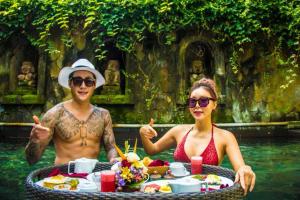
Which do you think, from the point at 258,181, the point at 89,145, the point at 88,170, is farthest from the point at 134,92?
the point at 88,170

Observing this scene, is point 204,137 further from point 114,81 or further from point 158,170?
point 114,81

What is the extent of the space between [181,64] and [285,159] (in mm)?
3907

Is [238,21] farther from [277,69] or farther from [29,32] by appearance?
[29,32]

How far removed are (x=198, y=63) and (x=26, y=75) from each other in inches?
186

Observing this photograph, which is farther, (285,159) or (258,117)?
(258,117)

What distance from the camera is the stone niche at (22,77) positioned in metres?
10.4

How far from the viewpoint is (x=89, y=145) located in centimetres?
403

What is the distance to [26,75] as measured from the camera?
35.6 ft

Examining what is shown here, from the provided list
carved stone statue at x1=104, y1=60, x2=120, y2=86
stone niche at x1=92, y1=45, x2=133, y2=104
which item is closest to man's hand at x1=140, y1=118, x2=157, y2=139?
stone niche at x1=92, y1=45, x2=133, y2=104

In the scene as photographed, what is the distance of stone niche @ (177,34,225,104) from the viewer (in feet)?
33.8

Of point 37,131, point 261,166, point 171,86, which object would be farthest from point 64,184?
point 171,86

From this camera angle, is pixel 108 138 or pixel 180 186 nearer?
pixel 180 186

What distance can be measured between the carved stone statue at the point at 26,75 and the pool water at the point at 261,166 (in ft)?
7.03

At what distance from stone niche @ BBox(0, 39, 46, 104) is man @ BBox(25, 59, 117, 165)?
6613 millimetres
